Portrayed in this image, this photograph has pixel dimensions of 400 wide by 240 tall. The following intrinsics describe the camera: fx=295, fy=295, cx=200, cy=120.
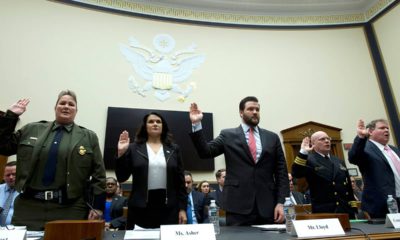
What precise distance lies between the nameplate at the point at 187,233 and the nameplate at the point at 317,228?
334mm

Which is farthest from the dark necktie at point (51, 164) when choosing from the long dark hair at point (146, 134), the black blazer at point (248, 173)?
the black blazer at point (248, 173)

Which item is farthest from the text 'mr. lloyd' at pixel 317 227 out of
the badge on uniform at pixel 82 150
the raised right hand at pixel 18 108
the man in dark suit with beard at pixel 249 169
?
the raised right hand at pixel 18 108

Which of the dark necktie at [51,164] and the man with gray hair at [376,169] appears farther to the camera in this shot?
the man with gray hair at [376,169]

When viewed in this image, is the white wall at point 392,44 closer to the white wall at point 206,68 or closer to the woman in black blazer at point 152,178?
the white wall at point 206,68

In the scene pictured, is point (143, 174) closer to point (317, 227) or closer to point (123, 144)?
point (123, 144)

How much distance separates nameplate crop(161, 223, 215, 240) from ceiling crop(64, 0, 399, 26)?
20.0ft

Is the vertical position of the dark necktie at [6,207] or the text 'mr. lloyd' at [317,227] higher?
the dark necktie at [6,207]

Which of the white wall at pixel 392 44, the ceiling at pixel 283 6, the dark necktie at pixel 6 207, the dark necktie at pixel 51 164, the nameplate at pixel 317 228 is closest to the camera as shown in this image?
the nameplate at pixel 317 228

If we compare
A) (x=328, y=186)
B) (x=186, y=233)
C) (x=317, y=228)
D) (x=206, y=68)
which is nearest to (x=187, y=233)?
(x=186, y=233)

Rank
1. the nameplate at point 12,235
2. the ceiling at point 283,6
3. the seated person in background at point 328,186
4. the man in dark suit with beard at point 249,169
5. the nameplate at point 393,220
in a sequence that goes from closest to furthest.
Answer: the nameplate at point 12,235, the nameplate at point 393,220, the man in dark suit with beard at point 249,169, the seated person in background at point 328,186, the ceiling at point 283,6

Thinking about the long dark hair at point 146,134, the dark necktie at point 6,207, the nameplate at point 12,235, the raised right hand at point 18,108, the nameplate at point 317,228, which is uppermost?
the raised right hand at point 18,108

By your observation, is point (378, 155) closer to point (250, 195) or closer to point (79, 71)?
point (250, 195)

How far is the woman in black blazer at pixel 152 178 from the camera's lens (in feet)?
5.65

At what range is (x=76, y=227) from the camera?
3.29 ft
